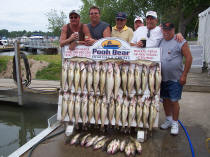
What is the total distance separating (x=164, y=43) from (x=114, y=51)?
2.93 ft

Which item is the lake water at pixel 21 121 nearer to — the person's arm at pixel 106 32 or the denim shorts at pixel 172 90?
the person's arm at pixel 106 32

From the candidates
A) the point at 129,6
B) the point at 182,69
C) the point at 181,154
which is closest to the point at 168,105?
the point at 182,69

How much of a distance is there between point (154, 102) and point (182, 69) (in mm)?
770

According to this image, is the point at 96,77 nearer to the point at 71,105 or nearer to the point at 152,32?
the point at 71,105

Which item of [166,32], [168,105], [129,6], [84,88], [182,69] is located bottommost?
[168,105]

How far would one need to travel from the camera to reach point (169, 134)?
12.1 ft

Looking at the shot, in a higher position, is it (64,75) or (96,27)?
(96,27)

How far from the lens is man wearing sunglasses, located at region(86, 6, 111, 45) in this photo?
392cm

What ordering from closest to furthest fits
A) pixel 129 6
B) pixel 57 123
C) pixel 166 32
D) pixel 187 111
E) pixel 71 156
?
pixel 71 156, pixel 166 32, pixel 57 123, pixel 187 111, pixel 129 6

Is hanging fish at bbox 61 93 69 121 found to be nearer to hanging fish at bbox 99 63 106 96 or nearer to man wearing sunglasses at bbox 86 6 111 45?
hanging fish at bbox 99 63 106 96

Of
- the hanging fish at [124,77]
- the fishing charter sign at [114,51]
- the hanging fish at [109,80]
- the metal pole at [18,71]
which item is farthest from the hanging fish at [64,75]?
the metal pole at [18,71]

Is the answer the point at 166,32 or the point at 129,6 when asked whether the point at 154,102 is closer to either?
the point at 166,32

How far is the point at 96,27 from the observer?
4059mm

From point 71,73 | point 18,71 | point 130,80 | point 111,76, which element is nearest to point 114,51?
point 111,76
